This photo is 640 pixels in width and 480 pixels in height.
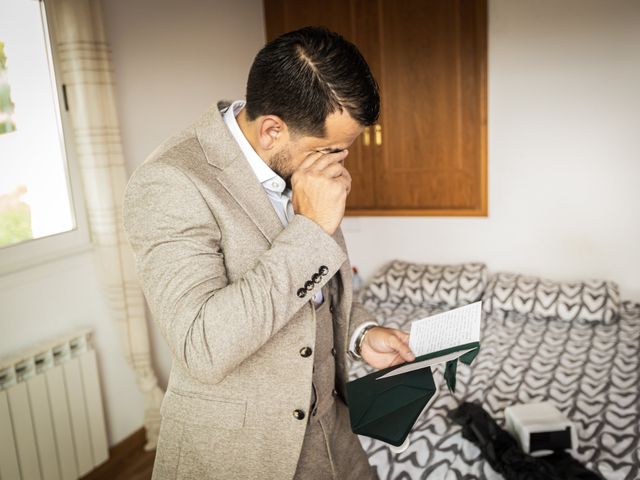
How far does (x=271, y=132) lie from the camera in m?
1.04

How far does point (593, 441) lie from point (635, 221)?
1567mm

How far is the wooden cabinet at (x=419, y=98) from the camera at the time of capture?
10.5ft

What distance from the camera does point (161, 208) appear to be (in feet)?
2.96

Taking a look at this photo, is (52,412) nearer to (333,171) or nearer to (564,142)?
(333,171)

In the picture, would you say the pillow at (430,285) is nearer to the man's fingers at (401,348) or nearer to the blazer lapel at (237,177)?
the man's fingers at (401,348)

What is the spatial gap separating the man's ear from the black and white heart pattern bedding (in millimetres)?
1193

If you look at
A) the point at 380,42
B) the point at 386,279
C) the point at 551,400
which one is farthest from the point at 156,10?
the point at 551,400

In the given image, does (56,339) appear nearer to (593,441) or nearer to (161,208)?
(161,208)

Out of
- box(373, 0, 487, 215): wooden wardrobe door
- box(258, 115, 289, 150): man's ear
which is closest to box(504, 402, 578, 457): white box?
box(258, 115, 289, 150): man's ear

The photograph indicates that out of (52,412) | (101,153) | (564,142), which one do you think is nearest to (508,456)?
(52,412)

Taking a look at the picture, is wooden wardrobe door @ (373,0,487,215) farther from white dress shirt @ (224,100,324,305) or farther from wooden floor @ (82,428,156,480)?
white dress shirt @ (224,100,324,305)

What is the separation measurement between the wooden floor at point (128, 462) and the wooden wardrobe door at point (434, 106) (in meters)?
1.87

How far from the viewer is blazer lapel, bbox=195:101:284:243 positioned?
39.1 inches

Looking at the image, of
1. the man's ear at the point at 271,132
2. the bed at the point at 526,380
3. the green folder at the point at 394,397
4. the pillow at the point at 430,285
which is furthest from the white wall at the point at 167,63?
the green folder at the point at 394,397
